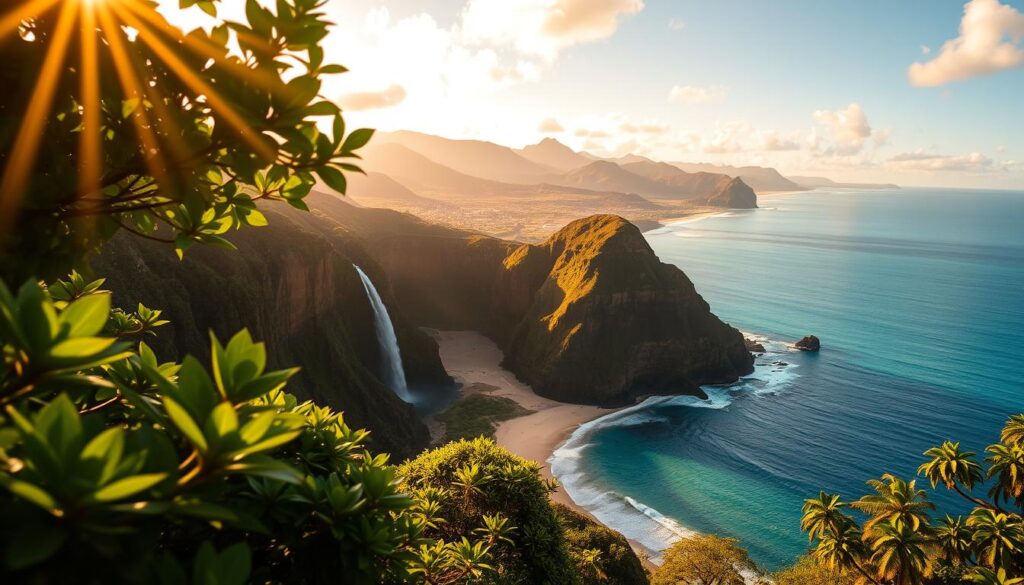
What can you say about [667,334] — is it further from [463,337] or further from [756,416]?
[463,337]

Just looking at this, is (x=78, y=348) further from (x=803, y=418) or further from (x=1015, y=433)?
(x=803, y=418)

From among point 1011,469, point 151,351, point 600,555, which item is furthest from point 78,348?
point 1011,469

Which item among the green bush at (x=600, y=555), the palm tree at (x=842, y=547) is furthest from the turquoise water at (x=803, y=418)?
the green bush at (x=600, y=555)

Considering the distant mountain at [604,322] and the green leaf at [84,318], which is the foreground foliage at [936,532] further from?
the distant mountain at [604,322]

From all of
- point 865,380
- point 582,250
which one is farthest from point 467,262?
point 865,380

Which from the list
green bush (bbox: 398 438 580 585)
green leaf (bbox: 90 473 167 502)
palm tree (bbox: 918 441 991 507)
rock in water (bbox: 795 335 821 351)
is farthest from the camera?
rock in water (bbox: 795 335 821 351)

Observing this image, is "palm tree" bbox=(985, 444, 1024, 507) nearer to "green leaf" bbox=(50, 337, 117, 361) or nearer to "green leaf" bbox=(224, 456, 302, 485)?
"green leaf" bbox=(224, 456, 302, 485)

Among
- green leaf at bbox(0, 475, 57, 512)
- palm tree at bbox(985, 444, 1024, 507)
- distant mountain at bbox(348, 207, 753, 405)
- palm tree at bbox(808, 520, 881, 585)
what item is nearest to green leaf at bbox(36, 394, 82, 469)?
green leaf at bbox(0, 475, 57, 512)
